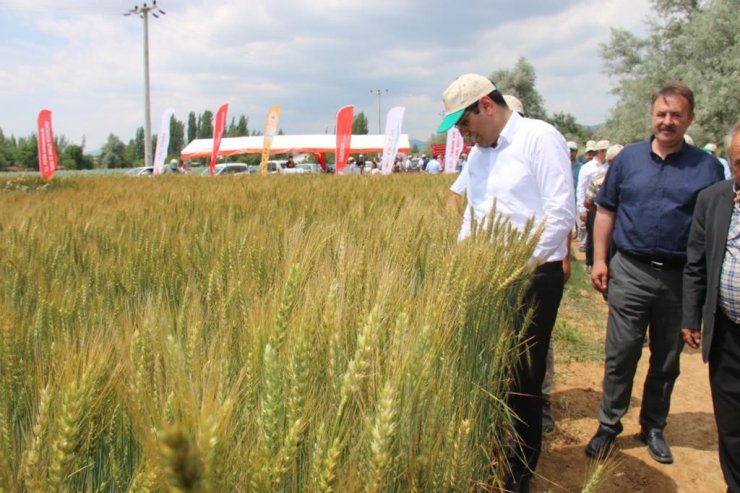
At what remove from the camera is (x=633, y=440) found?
10.7 feet

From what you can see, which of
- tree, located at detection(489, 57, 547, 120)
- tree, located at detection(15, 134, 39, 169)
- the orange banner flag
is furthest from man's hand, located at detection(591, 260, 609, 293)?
tree, located at detection(15, 134, 39, 169)

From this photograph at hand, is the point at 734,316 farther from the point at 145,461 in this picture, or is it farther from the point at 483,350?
the point at 145,461

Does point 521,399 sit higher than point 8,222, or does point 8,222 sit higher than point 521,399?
point 8,222

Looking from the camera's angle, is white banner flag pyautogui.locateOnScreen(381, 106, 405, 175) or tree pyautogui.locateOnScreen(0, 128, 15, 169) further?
tree pyautogui.locateOnScreen(0, 128, 15, 169)

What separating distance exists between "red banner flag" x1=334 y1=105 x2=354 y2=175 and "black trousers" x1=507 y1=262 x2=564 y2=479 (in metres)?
15.1

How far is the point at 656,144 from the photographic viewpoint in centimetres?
288

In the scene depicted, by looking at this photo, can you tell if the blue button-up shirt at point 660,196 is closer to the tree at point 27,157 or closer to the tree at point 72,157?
the tree at point 72,157

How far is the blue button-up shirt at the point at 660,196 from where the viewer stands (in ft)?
9.04

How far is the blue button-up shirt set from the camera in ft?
9.04

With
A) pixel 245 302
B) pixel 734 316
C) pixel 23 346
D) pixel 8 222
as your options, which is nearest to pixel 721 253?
pixel 734 316

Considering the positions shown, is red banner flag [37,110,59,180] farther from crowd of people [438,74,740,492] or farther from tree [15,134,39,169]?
tree [15,134,39,169]

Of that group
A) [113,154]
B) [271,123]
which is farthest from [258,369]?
[113,154]

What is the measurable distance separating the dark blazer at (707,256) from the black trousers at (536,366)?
0.60m

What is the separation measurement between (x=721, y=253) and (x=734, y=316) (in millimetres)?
260
